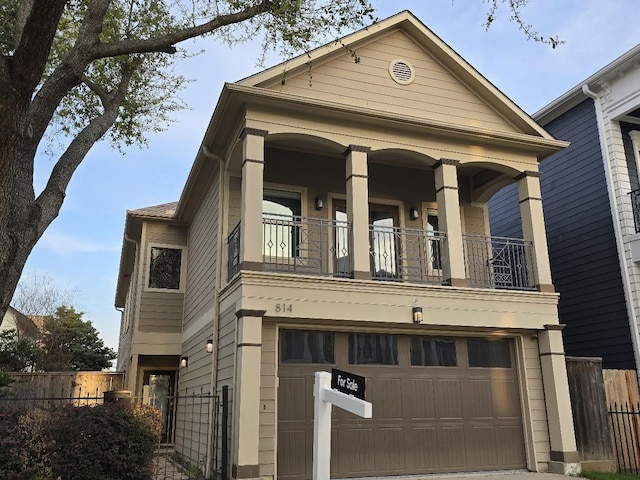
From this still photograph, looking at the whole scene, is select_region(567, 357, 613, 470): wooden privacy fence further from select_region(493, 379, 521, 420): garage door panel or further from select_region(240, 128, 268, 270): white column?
select_region(240, 128, 268, 270): white column

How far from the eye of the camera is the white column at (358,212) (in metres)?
8.54

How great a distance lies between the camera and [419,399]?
343 inches

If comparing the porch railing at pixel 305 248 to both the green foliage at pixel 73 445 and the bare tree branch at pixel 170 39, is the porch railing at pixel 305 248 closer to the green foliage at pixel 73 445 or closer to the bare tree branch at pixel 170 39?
the bare tree branch at pixel 170 39

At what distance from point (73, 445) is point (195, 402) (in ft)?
13.1

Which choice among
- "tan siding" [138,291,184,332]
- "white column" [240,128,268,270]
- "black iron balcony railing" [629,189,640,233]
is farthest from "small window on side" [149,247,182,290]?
"black iron balcony railing" [629,189,640,233]

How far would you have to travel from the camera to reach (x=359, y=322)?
845 centimetres

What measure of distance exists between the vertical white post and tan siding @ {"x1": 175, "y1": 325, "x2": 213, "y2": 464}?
15.7 ft

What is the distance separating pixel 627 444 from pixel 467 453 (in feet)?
9.73

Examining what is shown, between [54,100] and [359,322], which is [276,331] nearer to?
[359,322]

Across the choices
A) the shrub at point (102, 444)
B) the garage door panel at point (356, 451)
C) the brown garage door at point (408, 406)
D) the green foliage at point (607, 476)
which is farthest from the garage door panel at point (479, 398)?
the shrub at point (102, 444)

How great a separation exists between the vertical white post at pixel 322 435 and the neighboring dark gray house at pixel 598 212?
9.15 meters

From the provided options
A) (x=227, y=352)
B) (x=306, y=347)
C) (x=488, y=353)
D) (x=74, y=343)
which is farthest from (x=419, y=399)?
(x=74, y=343)

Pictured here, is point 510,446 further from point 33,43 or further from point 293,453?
point 33,43

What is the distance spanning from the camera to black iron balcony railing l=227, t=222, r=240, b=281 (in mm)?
8771
